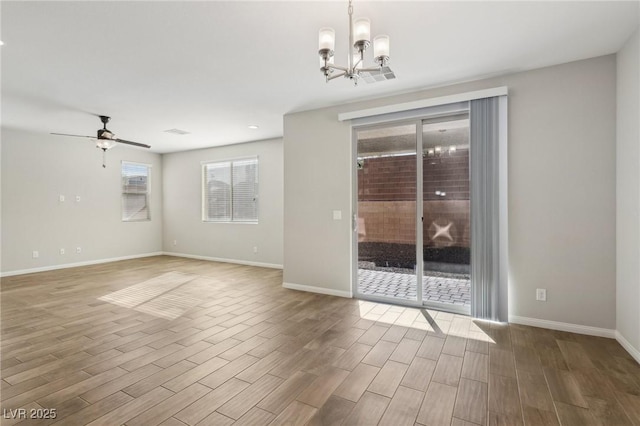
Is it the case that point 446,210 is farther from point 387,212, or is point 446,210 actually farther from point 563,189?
point 563,189

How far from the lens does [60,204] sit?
6.22 m

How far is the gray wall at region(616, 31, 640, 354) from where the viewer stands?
8.13 feet

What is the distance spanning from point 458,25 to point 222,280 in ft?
15.5

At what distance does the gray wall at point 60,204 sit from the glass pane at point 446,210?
684 centimetres

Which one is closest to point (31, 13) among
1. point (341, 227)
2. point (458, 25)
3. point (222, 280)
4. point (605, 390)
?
point (458, 25)

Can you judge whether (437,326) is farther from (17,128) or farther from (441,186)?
(17,128)

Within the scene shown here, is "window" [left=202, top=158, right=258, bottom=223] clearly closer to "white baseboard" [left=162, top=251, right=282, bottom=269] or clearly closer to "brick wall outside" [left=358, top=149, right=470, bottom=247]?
"white baseboard" [left=162, top=251, right=282, bottom=269]

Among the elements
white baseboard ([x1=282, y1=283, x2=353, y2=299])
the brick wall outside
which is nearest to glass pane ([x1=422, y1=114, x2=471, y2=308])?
the brick wall outside

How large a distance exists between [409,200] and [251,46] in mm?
2474

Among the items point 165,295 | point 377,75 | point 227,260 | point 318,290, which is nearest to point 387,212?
point 318,290

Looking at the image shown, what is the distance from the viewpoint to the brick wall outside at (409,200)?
3625 millimetres

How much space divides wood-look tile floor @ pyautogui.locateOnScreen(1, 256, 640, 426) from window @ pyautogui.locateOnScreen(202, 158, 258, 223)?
3.10 metres

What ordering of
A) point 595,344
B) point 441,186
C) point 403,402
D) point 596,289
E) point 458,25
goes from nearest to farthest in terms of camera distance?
point 403,402, point 458,25, point 595,344, point 596,289, point 441,186

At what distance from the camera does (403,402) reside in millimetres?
1942
